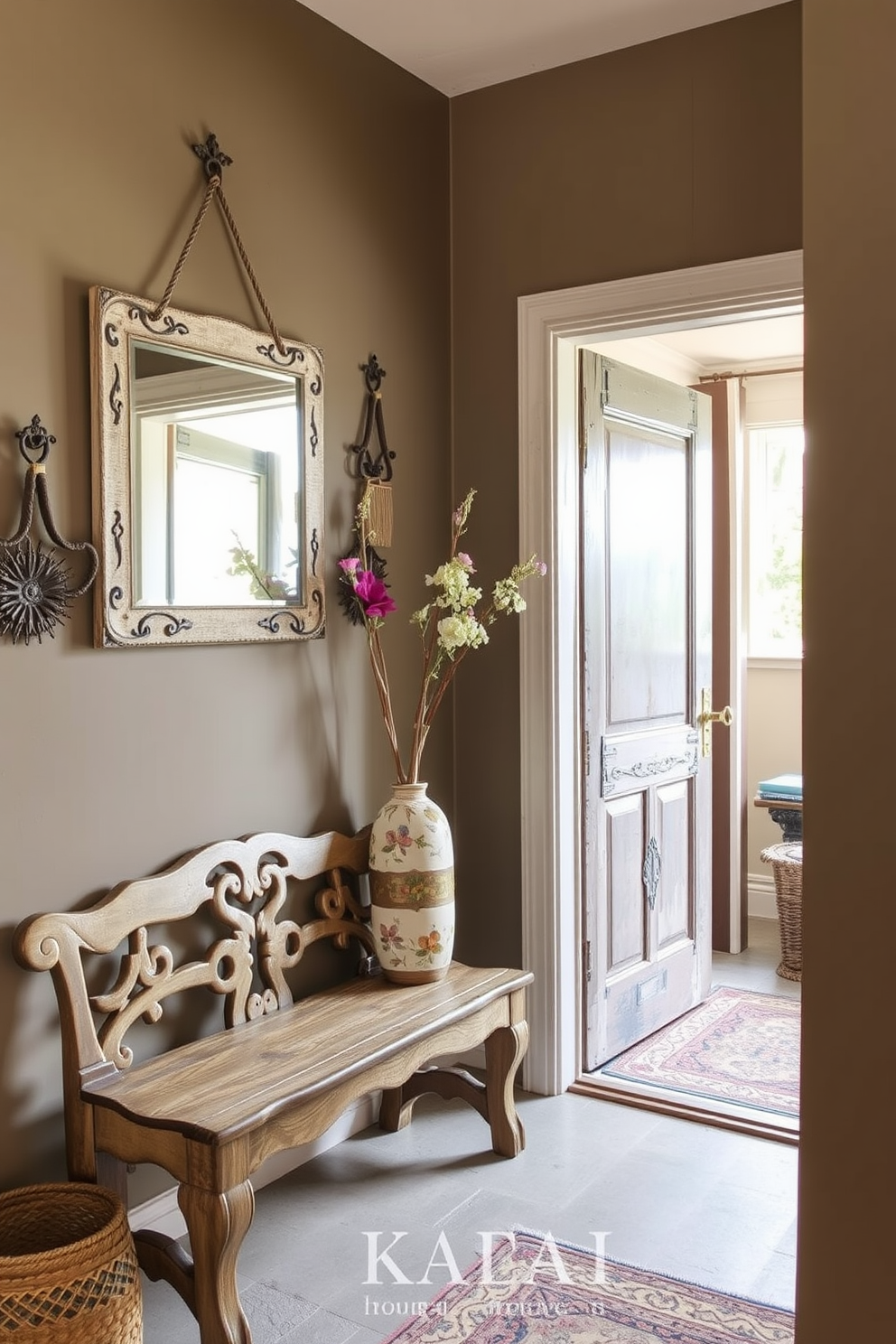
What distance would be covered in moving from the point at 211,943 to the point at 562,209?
2156mm

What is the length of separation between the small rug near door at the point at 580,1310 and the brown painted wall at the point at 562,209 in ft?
3.54

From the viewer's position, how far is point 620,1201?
263 cm

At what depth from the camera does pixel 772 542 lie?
5.41 m

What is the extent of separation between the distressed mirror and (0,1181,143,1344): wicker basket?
104 cm

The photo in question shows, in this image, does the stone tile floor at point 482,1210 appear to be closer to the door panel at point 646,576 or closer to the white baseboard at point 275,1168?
the white baseboard at point 275,1168

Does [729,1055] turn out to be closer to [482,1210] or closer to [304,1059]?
[482,1210]

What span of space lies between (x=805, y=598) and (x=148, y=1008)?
2.11m

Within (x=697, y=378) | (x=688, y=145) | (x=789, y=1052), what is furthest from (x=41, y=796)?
(x=697, y=378)

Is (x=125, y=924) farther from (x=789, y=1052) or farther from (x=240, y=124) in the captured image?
(x=789, y=1052)

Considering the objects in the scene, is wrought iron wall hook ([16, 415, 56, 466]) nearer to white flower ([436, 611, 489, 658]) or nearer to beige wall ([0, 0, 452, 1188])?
beige wall ([0, 0, 452, 1188])

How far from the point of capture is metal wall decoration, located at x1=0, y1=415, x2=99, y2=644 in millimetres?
2109

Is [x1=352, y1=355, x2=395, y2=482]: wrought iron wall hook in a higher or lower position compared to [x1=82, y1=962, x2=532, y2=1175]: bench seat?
higher

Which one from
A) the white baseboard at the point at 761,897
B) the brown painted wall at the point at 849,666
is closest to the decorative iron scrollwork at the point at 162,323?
the brown painted wall at the point at 849,666

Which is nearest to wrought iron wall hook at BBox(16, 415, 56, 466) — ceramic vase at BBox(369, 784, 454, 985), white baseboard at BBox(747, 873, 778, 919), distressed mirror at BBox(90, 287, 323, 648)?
distressed mirror at BBox(90, 287, 323, 648)
